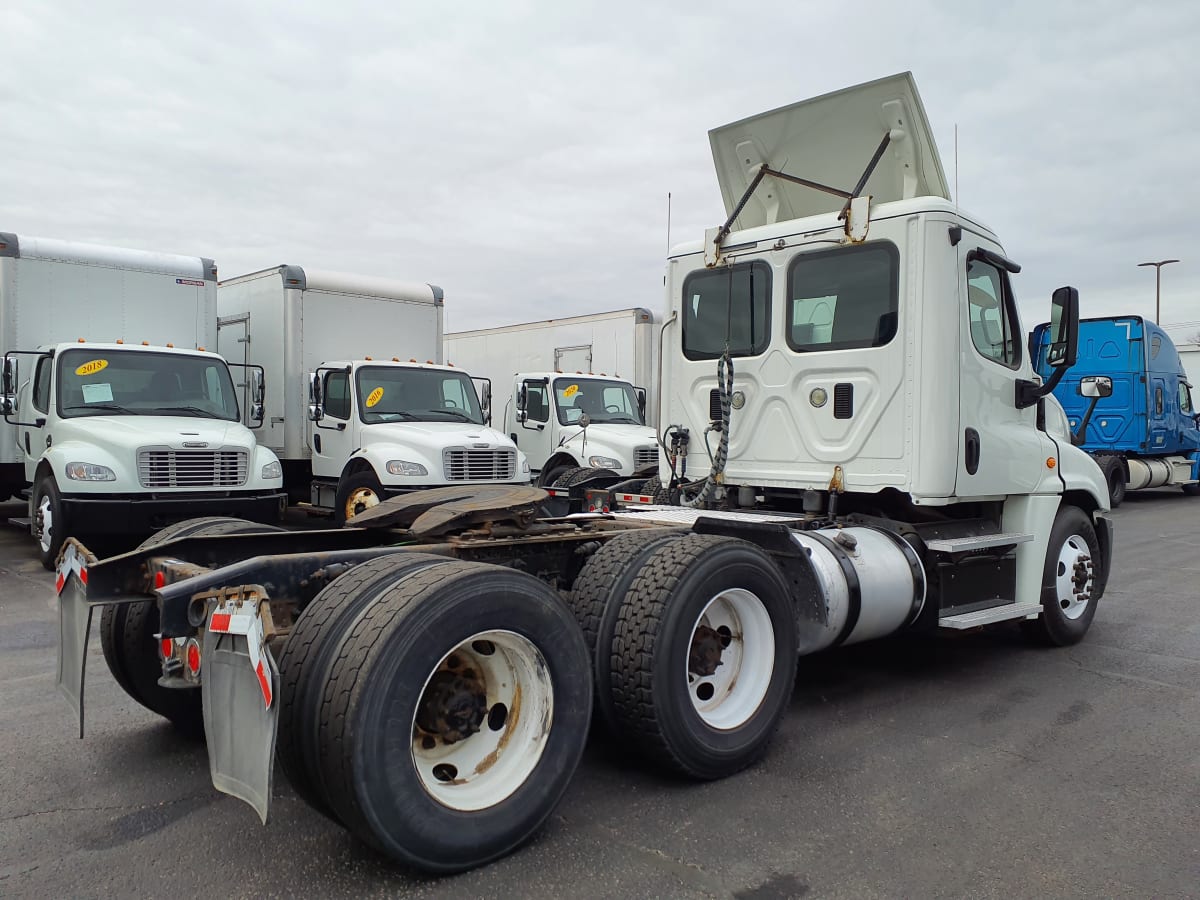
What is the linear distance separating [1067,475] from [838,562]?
254 centimetres

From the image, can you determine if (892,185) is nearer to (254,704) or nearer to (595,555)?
(595,555)

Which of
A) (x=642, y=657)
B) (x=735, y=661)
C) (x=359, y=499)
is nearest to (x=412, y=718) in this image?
(x=642, y=657)

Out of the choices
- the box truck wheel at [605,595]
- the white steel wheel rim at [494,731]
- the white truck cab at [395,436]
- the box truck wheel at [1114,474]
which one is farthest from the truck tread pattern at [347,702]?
the box truck wheel at [1114,474]

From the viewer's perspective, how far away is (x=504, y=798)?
3.13 meters

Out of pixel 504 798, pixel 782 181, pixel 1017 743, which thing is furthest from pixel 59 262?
pixel 1017 743

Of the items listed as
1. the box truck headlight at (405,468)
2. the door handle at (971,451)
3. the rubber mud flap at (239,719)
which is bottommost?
the rubber mud flap at (239,719)

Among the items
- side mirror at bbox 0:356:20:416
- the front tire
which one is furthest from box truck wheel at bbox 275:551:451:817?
side mirror at bbox 0:356:20:416

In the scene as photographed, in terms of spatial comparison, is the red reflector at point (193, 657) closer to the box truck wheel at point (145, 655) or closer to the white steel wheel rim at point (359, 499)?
the box truck wheel at point (145, 655)

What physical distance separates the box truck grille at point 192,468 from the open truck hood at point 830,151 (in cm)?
617

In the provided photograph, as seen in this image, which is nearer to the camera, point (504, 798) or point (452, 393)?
point (504, 798)

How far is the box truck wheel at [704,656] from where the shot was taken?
367cm

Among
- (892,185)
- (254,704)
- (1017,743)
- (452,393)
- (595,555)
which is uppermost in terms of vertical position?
(892,185)

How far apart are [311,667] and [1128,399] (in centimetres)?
1956

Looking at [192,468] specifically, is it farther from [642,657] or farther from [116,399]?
[642,657]
